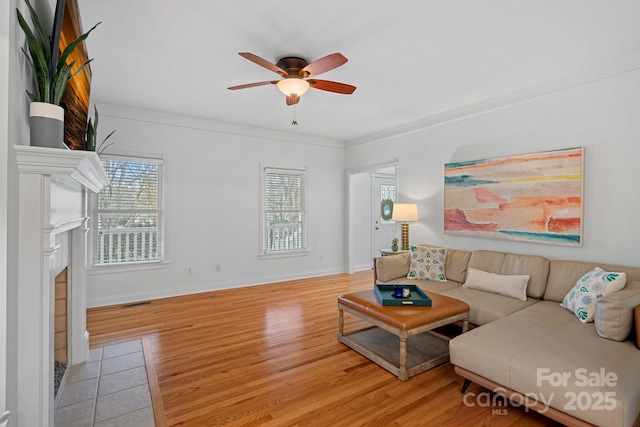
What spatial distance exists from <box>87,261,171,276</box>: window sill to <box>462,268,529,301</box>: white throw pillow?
4.11 metres

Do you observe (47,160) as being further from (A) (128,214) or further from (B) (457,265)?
(B) (457,265)

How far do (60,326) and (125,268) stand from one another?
2018mm

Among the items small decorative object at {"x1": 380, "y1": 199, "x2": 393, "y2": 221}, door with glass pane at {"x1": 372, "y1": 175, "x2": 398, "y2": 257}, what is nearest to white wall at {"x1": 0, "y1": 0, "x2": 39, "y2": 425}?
door with glass pane at {"x1": 372, "y1": 175, "x2": 398, "y2": 257}

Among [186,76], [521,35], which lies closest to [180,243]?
[186,76]

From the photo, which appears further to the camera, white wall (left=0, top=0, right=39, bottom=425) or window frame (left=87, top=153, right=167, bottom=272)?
window frame (left=87, top=153, right=167, bottom=272)

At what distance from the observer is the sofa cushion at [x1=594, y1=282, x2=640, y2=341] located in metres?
2.06

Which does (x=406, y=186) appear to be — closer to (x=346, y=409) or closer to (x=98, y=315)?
(x=346, y=409)

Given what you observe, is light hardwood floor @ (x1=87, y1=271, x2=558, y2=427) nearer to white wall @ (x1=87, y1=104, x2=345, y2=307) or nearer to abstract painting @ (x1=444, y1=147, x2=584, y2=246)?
white wall @ (x1=87, y1=104, x2=345, y2=307)

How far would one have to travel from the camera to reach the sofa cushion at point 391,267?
388 cm

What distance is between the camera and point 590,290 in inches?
99.7

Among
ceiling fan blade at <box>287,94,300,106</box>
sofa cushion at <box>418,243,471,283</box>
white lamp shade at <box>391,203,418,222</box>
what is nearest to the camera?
ceiling fan blade at <box>287,94,300,106</box>

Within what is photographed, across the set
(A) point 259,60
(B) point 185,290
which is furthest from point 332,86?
(B) point 185,290

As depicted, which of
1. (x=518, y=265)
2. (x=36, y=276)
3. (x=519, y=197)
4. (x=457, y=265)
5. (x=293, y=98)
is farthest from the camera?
(x=457, y=265)

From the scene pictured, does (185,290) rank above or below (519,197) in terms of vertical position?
below
